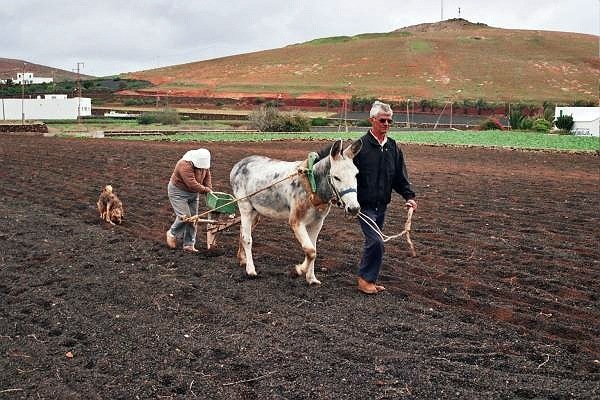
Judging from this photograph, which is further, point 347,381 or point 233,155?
point 233,155

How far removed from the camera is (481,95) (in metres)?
88.9

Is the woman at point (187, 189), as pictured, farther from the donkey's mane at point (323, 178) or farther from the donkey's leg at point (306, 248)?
the donkey's mane at point (323, 178)

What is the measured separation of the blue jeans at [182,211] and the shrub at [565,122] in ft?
155

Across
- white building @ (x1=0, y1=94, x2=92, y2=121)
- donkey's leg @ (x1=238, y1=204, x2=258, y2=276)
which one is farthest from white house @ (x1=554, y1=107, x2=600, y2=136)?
white building @ (x1=0, y1=94, x2=92, y2=121)

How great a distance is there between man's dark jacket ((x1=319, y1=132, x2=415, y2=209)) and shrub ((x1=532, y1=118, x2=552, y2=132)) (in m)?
48.1

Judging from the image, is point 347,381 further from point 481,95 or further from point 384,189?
Answer: point 481,95

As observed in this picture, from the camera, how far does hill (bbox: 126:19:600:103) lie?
9150 cm

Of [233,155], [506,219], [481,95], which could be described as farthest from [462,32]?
[506,219]

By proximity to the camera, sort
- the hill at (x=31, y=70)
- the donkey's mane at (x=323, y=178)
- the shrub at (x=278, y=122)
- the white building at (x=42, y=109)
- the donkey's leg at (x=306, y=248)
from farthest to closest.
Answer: the hill at (x=31, y=70), the white building at (x=42, y=109), the shrub at (x=278, y=122), the donkey's leg at (x=306, y=248), the donkey's mane at (x=323, y=178)

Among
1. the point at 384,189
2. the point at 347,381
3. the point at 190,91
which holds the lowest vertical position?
the point at 347,381

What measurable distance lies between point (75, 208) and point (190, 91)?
84.7 metres

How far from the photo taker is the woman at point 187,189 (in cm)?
960

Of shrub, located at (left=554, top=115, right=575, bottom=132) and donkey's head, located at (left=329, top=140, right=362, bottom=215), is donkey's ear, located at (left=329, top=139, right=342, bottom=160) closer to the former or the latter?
donkey's head, located at (left=329, top=140, right=362, bottom=215)

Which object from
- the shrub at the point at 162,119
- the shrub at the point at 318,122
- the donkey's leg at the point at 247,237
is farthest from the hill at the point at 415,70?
the donkey's leg at the point at 247,237
